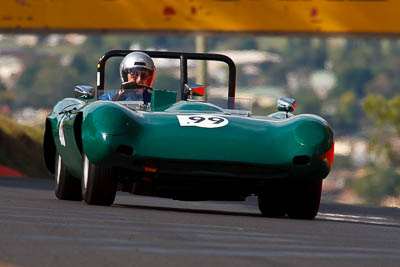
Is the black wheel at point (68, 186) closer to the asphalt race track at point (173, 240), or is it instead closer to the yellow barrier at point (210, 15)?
the asphalt race track at point (173, 240)

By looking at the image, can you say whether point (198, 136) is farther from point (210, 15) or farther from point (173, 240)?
point (210, 15)

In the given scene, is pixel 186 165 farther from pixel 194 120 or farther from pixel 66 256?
pixel 66 256

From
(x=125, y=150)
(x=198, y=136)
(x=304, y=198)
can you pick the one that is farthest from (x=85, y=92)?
(x=304, y=198)

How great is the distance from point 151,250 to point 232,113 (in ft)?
16.0

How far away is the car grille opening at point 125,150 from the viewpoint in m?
9.55

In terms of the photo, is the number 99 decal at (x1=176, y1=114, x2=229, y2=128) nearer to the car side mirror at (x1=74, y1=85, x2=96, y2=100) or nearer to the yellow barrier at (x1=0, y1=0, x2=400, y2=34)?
the car side mirror at (x1=74, y1=85, x2=96, y2=100)

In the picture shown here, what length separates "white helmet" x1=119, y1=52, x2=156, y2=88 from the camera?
11836mm

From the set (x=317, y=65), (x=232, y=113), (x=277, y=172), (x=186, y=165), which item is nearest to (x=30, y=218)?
(x=186, y=165)

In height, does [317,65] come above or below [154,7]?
below

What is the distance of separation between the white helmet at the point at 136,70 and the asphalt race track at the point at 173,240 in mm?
2362

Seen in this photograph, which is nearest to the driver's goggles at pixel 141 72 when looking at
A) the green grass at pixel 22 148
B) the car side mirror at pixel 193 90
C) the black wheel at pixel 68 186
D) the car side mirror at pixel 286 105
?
the car side mirror at pixel 193 90

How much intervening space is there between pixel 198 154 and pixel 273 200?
132 cm

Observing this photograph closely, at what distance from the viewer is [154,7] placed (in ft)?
81.5

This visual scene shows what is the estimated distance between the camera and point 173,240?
687cm
